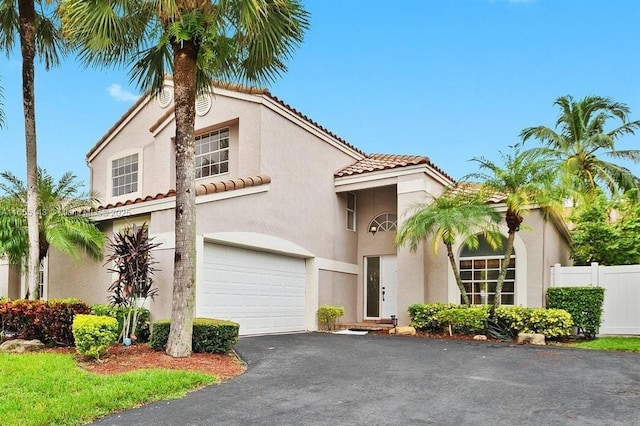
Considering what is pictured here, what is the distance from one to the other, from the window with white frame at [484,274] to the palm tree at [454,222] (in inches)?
36.9

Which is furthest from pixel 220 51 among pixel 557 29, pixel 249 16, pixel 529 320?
pixel 557 29

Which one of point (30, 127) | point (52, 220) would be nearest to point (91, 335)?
point (52, 220)

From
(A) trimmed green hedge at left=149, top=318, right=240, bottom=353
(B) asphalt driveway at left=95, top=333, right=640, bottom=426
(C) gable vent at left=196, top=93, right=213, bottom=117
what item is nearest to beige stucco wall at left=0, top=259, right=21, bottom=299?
(C) gable vent at left=196, top=93, right=213, bottom=117

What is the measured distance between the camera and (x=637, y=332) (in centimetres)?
1474

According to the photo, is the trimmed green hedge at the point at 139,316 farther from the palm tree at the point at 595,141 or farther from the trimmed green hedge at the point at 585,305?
the palm tree at the point at 595,141

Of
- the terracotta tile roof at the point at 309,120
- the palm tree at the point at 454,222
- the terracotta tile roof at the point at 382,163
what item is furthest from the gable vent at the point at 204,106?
the palm tree at the point at 454,222

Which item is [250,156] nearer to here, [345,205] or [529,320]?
[345,205]

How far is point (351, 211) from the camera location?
19219 mm

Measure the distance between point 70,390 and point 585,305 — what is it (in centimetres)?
1286

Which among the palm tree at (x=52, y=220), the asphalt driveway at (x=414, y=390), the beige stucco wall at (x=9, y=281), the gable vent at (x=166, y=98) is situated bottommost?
the asphalt driveway at (x=414, y=390)

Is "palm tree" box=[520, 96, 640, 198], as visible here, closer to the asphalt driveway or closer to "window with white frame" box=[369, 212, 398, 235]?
"window with white frame" box=[369, 212, 398, 235]

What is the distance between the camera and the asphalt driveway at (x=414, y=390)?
246 inches

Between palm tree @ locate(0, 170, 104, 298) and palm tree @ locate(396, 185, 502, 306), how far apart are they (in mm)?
8631

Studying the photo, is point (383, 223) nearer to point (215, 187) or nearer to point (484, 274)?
point (484, 274)
